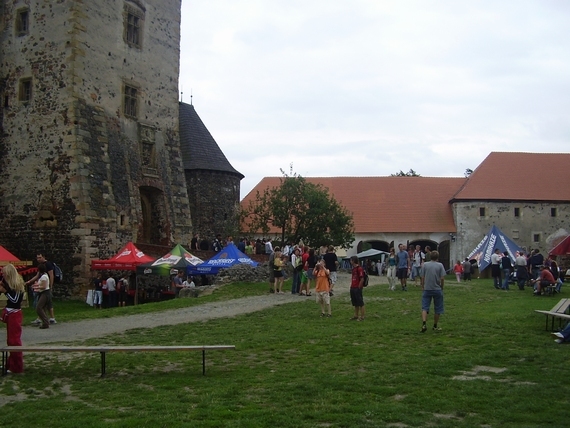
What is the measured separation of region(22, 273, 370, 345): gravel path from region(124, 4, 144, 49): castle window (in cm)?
1461

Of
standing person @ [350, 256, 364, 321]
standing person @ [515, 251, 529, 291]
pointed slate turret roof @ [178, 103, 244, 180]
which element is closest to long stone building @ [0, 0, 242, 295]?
pointed slate turret roof @ [178, 103, 244, 180]

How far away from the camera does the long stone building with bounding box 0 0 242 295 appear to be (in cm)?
2570

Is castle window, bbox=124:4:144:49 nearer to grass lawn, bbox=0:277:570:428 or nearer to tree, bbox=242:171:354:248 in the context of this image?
tree, bbox=242:171:354:248

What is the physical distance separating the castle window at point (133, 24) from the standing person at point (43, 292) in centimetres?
1671

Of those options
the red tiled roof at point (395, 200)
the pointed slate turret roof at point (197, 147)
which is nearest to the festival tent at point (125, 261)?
the pointed slate turret roof at point (197, 147)

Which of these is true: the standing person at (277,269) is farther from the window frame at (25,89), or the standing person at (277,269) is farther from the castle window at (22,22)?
the castle window at (22,22)

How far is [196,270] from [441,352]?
49.4 feet

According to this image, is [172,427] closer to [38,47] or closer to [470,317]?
[470,317]

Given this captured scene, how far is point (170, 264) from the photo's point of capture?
23.7 metres

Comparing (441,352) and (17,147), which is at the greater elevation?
(17,147)

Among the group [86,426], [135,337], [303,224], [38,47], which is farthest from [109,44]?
[86,426]

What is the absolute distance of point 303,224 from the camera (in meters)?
38.2

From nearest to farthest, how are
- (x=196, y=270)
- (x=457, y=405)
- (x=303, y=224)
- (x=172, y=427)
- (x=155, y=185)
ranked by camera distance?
(x=172, y=427)
(x=457, y=405)
(x=196, y=270)
(x=155, y=185)
(x=303, y=224)

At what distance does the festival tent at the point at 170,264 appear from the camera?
76.8ft
